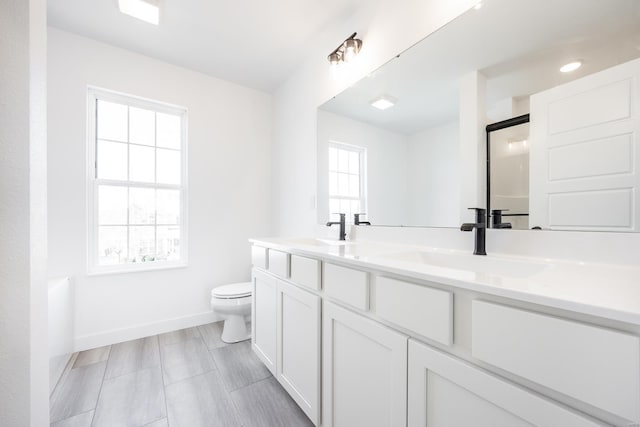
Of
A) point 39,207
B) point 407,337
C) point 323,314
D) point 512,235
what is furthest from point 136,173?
point 512,235

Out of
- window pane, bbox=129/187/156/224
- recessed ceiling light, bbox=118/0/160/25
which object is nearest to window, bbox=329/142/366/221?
recessed ceiling light, bbox=118/0/160/25

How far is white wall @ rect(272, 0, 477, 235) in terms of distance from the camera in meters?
1.38

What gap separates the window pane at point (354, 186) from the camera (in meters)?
1.85

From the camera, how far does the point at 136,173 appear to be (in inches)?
93.0

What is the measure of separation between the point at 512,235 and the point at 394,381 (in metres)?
0.76

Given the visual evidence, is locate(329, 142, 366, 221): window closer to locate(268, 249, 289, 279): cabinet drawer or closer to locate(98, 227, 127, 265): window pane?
locate(268, 249, 289, 279): cabinet drawer

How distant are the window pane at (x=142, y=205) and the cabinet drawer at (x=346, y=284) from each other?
2097 millimetres

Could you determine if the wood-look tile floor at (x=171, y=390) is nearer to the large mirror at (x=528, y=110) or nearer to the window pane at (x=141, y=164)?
the large mirror at (x=528, y=110)

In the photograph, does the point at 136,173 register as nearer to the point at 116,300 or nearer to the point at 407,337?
the point at 116,300

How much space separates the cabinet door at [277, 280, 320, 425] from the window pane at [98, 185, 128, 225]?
1.80m

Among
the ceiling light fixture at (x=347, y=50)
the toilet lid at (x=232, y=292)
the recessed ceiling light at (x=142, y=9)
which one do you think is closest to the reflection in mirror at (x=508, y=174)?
the ceiling light fixture at (x=347, y=50)

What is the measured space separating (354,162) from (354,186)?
178 millimetres

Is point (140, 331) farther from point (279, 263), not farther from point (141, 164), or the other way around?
point (279, 263)

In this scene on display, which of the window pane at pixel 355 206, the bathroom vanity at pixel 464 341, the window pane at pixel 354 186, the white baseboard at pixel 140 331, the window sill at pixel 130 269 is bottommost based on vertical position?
the white baseboard at pixel 140 331
